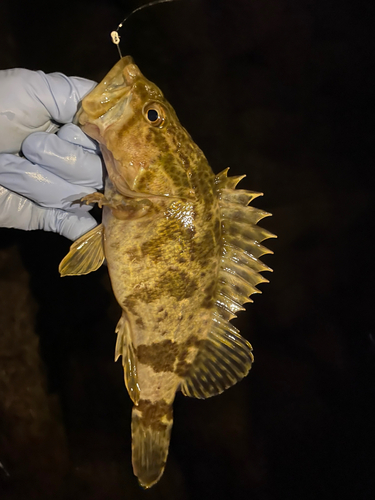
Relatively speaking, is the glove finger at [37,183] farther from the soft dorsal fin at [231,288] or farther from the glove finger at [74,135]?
the soft dorsal fin at [231,288]

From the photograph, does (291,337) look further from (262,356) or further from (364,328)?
(364,328)

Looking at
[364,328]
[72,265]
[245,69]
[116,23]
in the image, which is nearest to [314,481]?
[364,328]

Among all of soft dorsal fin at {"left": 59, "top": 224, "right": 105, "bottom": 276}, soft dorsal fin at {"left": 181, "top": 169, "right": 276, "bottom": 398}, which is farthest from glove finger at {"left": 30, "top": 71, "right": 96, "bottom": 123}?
soft dorsal fin at {"left": 181, "top": 169, "right": 276, "bottom": 398}

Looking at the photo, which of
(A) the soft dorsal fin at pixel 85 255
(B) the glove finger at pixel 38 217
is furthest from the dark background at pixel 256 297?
(A) the soft dorsal fin at pixel 85 255

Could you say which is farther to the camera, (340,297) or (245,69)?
(245,69)

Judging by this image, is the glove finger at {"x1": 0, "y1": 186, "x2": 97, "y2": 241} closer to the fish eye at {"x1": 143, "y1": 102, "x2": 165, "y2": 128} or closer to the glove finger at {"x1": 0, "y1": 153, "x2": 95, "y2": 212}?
the glove finger at {"x1": 0, "y1": 153, "x2": 95, "y2": 212}

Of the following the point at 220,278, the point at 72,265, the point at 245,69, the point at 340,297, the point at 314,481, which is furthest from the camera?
the point at 245,69

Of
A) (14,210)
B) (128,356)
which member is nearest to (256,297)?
(128,356)
